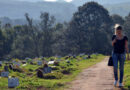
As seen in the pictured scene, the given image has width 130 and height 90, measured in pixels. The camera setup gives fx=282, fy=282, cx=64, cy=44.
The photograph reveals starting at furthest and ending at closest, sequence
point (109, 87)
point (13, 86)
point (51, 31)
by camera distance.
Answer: point (51, 31), point (13, 86), point (109, 87)

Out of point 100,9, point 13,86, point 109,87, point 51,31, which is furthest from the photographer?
point 51,31

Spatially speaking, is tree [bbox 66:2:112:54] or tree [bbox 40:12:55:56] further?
tree [bbox 40:12:55:56]

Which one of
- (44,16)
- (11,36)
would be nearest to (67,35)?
(44,16)

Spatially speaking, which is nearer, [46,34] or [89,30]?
[89,30]

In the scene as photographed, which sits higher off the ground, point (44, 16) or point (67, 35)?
point (44, 16)

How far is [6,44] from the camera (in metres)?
54.4

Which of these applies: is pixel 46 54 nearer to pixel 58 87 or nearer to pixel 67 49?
pixel 67 49

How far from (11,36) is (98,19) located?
19.6 m

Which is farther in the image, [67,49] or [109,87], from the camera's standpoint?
[67,49]

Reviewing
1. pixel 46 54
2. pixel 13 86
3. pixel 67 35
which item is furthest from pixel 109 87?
pixel 46 54

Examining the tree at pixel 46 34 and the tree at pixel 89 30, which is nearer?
the tree at pixel 89 30

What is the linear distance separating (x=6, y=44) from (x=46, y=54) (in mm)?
7998

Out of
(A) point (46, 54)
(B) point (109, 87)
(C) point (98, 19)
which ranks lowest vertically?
(A) point (46, 54)

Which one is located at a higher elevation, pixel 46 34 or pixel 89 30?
pixel 89 30
